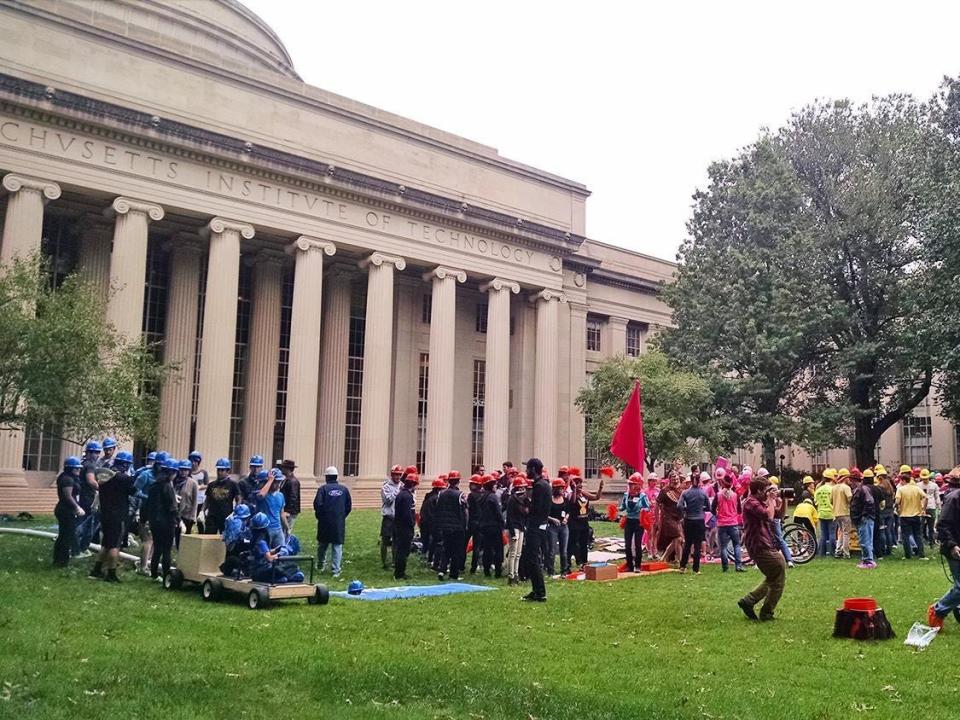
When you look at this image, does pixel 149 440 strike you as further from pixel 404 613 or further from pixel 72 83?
pixel 72 83

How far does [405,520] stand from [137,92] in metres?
24.1

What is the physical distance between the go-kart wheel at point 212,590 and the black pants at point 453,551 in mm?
4766

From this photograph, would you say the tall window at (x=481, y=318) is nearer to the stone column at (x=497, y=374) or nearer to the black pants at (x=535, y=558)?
the stone column at (x=497, y=374)

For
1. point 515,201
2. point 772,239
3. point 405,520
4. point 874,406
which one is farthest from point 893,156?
point 405,520

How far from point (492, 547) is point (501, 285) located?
2503 centimetres

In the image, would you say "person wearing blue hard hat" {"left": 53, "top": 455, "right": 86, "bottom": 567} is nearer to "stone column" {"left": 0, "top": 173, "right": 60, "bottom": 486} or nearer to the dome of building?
"stone column" {"left": 0, "top": 173, "right": 60, "bottom": 486}

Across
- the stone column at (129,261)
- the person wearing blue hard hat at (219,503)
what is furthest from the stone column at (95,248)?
the person wearing blue hard hat at (219,503)

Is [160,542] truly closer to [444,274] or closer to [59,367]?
[59,367]

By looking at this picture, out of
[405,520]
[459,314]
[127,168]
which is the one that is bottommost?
[405,520]

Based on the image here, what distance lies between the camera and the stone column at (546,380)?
1655 inches

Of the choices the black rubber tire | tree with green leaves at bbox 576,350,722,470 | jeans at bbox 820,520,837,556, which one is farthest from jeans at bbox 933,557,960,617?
tree with green leaves at bbox 576,350,722,470

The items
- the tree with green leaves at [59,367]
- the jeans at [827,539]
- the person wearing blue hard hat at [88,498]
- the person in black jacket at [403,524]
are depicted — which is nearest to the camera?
the person wearing blue hard hat at [88,498]

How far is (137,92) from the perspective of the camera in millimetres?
32938

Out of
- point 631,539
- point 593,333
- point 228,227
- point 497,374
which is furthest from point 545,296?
point 631,539
